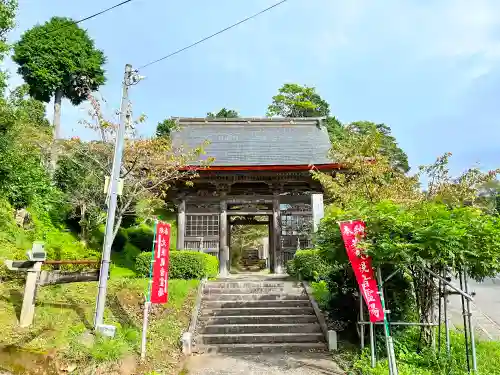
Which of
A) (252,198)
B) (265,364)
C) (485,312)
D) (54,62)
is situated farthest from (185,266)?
(54,62)

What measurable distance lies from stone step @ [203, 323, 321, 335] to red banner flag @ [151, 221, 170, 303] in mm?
1557

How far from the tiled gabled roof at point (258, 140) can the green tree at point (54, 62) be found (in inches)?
448

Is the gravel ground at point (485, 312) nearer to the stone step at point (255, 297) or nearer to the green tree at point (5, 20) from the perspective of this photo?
the stone step at point (255, 297)

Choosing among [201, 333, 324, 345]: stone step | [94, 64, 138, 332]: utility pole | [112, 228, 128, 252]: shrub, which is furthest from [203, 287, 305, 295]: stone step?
[112, 228, 128, 252]: shrub

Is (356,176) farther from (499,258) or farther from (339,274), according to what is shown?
(499,258)

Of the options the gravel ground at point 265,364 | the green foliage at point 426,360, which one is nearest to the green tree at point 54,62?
the gravel ground at point 265,364

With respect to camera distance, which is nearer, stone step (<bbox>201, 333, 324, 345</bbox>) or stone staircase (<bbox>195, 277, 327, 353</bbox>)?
stone staircase (<bbox>195, 277, 327, 353</bbox>)

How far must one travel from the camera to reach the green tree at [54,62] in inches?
982

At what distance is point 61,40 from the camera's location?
2606 cm

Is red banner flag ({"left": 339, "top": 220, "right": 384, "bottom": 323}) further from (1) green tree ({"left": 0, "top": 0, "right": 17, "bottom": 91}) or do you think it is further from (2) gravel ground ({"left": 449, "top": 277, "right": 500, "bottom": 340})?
(1) green tree ({"left": 0, "top": 0, "right": 17, "bottom": 91})

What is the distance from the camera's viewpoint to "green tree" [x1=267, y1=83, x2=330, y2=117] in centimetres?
3919

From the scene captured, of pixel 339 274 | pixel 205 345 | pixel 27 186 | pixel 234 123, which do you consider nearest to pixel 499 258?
pixel 339 274

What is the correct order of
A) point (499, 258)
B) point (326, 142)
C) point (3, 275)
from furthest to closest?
point (326, 142), point (3, 275), point (499, 258)

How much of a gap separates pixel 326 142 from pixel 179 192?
7448 millimetres
